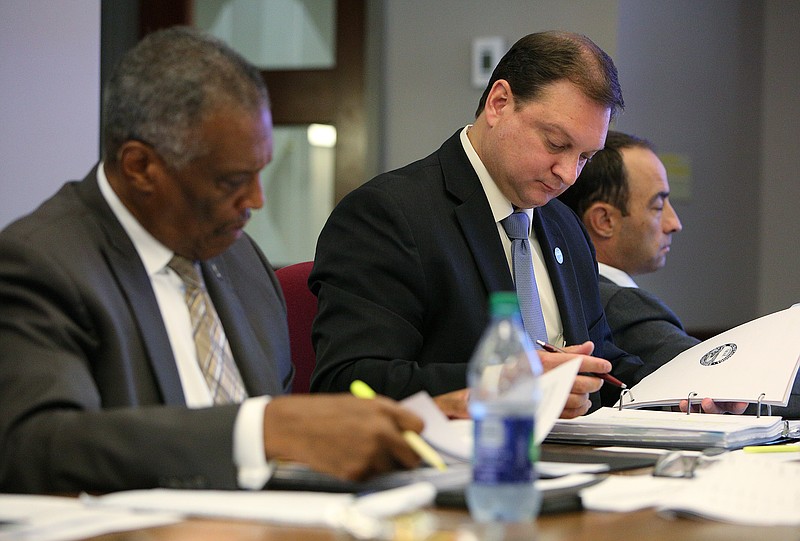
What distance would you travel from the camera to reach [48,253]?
4.64 feet

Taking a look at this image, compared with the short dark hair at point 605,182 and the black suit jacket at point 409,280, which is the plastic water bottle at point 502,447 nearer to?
the black suit jacket at point 409,280

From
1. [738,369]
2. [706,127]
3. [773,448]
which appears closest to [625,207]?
[738,369]

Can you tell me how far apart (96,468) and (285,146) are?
3.69m

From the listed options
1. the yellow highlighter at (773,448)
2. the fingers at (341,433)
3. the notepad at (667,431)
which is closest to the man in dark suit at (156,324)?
the fingers at (341,433)

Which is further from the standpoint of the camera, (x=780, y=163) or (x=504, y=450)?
(x=780, y=163)

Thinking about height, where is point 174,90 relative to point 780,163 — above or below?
above

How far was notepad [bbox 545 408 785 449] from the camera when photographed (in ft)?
6.17

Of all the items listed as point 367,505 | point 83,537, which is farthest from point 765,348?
point 83,537

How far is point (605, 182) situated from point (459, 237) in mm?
1069

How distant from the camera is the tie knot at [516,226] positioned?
2.40 meters

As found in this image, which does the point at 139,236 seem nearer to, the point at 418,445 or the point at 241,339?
the point at 241,339

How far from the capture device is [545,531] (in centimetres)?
115

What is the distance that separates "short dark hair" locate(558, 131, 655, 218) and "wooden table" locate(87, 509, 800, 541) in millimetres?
2040

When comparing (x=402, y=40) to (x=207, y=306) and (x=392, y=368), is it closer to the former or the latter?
(x=392, y=368)
